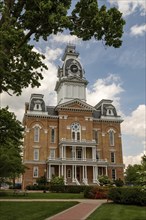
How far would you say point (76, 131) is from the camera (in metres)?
53.0

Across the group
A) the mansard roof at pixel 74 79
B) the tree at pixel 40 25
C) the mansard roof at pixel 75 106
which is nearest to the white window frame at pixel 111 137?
the mansard roof at pixel 75 106

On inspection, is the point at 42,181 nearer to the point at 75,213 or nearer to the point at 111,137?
the point at 111,137

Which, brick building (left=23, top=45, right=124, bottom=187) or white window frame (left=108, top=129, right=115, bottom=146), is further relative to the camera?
white window frame (left=108, top=129, right=115, bottom=146)

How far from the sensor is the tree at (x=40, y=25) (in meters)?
8.78

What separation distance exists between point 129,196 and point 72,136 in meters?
33.7

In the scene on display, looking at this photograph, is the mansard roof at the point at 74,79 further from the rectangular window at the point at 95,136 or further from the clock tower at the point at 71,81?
the rectangular window at the point at 95,136

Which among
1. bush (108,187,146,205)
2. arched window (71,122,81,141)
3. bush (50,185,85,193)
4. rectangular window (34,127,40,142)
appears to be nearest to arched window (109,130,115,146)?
arched window (71,122,81,141)

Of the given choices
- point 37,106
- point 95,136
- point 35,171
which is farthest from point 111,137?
point 35,171

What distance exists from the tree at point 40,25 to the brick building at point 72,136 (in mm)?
39575

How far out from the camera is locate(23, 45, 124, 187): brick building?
4888cm

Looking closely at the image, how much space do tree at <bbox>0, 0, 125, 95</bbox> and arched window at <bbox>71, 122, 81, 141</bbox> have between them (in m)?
42.9

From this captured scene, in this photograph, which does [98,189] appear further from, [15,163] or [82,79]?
[82,79]

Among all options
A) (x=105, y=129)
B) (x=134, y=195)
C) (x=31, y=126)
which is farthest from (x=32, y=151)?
(x=134, y=195)

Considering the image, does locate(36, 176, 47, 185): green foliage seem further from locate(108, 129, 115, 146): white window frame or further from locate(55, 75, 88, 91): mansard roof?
locate(55, 75, 88, 91): mansard roof
